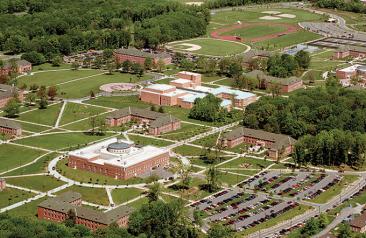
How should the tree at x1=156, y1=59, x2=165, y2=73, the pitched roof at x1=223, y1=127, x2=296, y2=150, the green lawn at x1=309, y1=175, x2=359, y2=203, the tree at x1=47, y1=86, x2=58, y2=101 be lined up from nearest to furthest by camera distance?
the green lawn at x1=309, y1=175, x2=359, y2=203
the pitched roof at x1=223, y1=127, x2=296, y2=150
the tree at x1=47, y1=86, x2=58, y2=101
the tree at x1=156, y1=59, x2=165, y2=73

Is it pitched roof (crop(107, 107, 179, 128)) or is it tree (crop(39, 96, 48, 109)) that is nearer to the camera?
pitched roof (crop(107, 107, 179, 128))

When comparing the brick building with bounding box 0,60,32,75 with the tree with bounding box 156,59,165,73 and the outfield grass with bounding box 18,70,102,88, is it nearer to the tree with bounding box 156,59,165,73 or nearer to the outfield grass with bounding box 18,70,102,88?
the outfield grass with bounding box 18,70,102,88

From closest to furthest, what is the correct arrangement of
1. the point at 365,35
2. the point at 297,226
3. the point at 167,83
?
the point at 297,226 < the point at 167,83 < the point at 365,35

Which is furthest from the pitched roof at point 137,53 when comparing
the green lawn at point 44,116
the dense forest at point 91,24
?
the green lawn at point 44,116

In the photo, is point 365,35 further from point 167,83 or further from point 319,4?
point 167,83

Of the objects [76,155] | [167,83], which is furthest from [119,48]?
[76,155]

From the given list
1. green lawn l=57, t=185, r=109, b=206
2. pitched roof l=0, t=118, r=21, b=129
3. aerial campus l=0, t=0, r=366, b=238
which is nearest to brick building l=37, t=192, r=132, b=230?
aerial campus l=0, t=0, r=366, b=238
